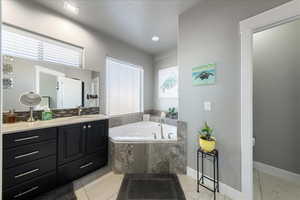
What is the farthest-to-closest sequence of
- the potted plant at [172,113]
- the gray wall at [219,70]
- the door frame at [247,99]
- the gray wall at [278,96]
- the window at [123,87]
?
the potted plant at [172,113]
the window at [123,87]
the gray wall at [278,96]
the gray wall at [219,70]
the door frame at [247,99]

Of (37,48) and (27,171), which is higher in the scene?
(37,48)

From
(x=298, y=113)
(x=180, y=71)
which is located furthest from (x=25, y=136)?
(x=298, y=113)

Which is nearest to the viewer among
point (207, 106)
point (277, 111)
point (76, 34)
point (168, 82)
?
point (207, 106)

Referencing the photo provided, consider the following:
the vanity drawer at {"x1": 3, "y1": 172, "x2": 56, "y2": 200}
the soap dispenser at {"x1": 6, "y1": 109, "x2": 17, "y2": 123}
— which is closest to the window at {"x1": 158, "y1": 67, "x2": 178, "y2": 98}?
the vanity drawer at {"x1": 3, "y1": 172, "x2": 56, "y2": 200}

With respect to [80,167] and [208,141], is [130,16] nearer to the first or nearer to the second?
[208,141]

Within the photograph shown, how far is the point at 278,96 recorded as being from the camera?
2.14 metres

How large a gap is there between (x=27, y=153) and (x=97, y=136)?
2.85 ft

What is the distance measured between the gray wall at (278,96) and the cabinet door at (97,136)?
2.52 metres

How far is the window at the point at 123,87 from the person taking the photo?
3.20 metres

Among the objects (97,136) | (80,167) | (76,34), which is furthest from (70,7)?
(80,167)

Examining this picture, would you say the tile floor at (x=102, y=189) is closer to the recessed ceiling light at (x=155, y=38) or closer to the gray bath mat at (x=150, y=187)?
the gray bath mat at (x=150, y=187)

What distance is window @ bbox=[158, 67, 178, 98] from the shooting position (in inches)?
144

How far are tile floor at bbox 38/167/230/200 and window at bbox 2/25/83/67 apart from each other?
191 centimetres

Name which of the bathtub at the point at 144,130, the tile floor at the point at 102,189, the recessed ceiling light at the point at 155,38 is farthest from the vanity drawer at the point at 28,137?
the recessed ceiling light at the point at 155,38
